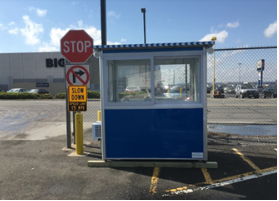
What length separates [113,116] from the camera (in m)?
4.31

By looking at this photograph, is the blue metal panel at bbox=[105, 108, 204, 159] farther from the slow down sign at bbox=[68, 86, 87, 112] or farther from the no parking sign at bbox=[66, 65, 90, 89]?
the no parking sign at bbox=[66, 65, 90, 89]

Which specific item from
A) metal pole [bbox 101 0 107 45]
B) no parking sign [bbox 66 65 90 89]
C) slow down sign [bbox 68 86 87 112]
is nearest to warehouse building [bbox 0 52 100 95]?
metal pole [bbox 101 0 107 45]

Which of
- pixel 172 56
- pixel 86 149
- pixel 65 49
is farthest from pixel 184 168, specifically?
pixel 65 49

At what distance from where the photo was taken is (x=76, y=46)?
17.2 ft

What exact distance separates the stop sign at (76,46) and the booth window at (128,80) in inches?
42.7

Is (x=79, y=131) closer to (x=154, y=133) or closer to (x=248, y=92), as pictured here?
(x=154, y=133)

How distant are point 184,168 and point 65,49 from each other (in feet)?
13.2

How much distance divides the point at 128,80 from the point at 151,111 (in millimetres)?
903

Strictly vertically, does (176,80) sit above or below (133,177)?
above

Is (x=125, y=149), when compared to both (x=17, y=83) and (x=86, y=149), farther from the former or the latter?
(x=17, y=83)

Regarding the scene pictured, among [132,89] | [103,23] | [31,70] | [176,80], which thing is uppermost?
[31,70]

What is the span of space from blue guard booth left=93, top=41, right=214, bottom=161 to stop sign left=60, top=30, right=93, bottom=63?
1.10 metres

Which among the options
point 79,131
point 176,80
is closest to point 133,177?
point 79,131

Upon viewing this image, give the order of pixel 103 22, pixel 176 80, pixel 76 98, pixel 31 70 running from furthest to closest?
1. pixel 31 70
2. pixel 103 22
3. pixel 76 98
4. pixel 176 80
